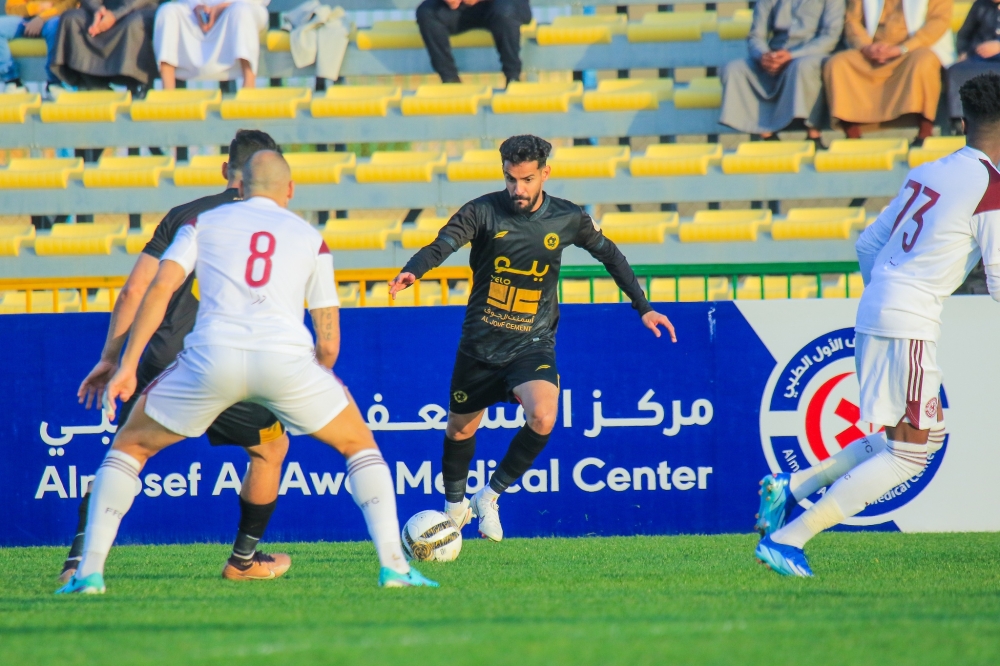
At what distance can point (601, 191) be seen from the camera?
1167cm

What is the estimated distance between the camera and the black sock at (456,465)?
6.91 m

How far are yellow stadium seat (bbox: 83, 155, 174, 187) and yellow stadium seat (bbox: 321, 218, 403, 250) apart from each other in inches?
76.4

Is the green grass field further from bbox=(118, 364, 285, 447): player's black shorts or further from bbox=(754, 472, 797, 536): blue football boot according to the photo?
bbox=(118, 364, 285, 447): player's black shorts

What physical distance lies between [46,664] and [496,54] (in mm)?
10165

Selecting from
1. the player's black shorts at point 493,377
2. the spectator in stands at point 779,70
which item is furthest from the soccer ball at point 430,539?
the spectator in stands at point 779,70

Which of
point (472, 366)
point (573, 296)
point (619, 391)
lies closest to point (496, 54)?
point (573, 296)

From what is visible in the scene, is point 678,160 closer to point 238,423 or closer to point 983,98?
point 983,98

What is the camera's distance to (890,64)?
10969 millimetres

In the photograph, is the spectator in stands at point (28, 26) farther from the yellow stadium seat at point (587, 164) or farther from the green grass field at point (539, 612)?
the green grass field at point (539, 612)

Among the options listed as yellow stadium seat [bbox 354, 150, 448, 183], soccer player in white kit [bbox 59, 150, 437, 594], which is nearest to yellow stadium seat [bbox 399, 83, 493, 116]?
yellow stadium seat [bbox 354, 150, 448, 183]

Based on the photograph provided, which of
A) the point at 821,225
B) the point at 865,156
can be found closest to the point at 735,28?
the point at 865,156

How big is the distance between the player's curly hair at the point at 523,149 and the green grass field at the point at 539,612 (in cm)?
217

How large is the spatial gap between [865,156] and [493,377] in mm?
6017

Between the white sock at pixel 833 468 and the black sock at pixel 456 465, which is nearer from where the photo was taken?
the white sock at pixel 833 468
